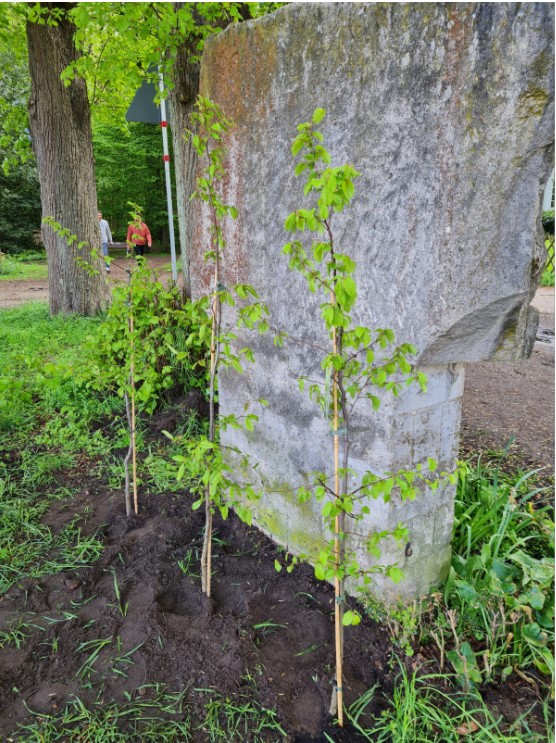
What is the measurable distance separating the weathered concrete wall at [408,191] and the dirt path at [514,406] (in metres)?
0.99

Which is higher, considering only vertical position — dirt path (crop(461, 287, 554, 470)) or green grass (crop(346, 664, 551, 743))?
dirt path (crop(461, 287, 554, 470))

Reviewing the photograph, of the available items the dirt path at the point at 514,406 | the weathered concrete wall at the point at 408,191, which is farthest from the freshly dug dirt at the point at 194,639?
the dirt path at the point at 514,406

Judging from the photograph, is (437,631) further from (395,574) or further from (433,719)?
(395,574)

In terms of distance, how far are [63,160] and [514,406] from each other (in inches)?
253

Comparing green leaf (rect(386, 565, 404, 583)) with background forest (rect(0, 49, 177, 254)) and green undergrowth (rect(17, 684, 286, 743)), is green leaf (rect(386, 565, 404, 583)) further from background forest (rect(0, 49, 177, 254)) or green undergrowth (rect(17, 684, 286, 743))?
background forest (rect(0, 49, 177, 254))

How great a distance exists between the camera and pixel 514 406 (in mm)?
4617

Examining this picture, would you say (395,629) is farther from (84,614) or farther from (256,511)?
(84,614)

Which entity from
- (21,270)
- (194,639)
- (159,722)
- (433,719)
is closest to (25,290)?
(21,270)

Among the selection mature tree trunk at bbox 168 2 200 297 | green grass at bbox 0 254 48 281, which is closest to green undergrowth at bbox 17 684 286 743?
mature tree trunk at bbox 168 2 200 297

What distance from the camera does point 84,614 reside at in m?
2.38

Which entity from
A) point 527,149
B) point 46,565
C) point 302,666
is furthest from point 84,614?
point 527,149

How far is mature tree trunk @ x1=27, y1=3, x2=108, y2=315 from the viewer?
21.6 ft

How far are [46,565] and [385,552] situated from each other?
5.75 feet

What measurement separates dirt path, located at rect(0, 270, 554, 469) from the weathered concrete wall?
3.26ft
